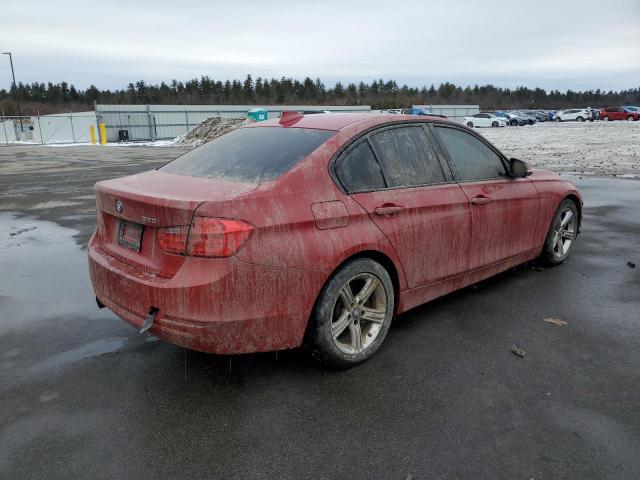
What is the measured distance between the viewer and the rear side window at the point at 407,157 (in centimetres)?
369

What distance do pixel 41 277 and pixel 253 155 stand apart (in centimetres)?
320

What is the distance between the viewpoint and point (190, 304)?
2.81 metres

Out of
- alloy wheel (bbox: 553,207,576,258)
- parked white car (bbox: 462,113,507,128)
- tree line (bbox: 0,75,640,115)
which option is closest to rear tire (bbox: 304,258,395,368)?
alloy wheel (bbox: 553,207,576,258)

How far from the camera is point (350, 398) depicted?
10.1ft

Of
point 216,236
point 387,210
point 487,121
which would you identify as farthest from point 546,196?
point 487,121

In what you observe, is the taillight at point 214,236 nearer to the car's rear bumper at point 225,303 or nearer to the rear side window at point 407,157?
the car's rear bumper at point 225,303

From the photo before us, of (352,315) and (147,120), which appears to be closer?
(352,315)

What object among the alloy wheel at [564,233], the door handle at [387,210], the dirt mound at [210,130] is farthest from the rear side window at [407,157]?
the dirt mound at [210,130]

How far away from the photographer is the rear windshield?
10.9ft

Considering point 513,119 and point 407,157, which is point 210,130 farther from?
point 407,157

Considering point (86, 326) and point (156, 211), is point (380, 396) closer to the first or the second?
point (156, 211)

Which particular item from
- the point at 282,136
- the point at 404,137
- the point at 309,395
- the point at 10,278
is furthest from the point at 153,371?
the point at 10,278

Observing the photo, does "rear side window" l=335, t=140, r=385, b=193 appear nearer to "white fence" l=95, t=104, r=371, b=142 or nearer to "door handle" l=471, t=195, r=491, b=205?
"door handle" l=471, t=195, r=491, b=205

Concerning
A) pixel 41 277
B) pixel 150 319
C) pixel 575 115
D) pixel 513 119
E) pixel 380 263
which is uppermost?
pixel 380 263
